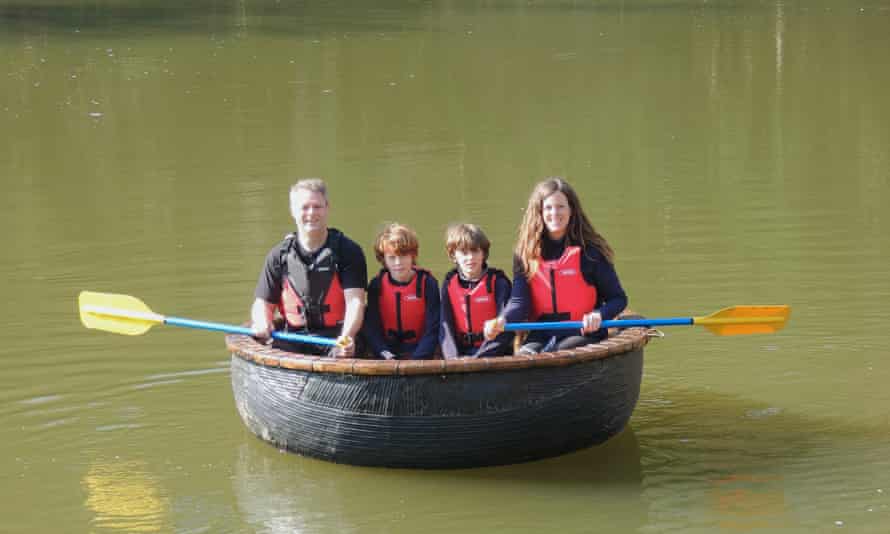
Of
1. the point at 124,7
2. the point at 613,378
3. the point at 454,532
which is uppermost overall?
the point at 124,7

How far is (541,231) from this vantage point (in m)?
6.11

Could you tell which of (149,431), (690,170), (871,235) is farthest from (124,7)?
(149,431)

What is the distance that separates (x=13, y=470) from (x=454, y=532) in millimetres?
1904

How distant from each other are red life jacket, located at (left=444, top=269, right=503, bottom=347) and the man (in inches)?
14.4

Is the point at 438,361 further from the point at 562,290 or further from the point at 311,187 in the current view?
the point at 311,187

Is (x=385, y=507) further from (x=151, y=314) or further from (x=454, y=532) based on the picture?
(x=151, y=314)

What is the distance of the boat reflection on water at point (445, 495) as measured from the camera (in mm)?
5371

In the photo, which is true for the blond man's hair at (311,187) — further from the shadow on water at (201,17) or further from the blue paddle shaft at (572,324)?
the shadow on water at (201,17)

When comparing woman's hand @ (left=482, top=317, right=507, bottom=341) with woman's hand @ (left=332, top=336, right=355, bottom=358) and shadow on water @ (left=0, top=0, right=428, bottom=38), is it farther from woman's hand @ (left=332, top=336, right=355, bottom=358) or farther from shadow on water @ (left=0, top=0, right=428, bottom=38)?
shadow on water @ (left=0, top=0, right=428, bottom=38)

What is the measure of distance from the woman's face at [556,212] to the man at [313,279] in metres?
0.76

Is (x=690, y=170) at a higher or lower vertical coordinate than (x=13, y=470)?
higher

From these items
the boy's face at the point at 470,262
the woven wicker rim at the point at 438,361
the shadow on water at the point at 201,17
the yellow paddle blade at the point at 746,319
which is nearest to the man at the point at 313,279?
the woven wicker rim at the point at 438,361

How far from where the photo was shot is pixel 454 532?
5.28m

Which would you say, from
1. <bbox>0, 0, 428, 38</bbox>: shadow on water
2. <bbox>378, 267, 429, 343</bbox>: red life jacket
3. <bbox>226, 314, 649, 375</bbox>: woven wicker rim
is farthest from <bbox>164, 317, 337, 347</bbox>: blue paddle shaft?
<bbox>0, 0, 428, 38</bbox>: shadow on water
